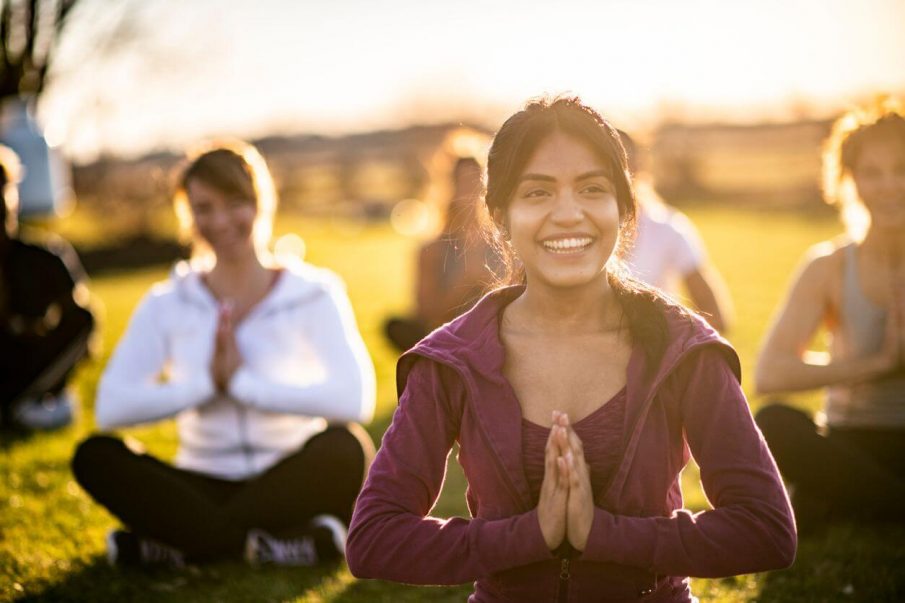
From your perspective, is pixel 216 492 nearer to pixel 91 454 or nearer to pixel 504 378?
pixel 91 454

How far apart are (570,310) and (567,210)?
0.99 ft

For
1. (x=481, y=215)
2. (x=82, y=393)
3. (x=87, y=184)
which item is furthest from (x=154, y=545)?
(x=87, y=184)

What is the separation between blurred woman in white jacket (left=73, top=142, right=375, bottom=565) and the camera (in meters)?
4.51

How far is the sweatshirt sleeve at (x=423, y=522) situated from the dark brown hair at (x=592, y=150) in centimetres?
51

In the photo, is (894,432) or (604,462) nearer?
(604,462)

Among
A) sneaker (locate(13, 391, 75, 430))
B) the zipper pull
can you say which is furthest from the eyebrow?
sneaker (locate(13, 391, 75, 430))

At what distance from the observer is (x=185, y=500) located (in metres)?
4.39

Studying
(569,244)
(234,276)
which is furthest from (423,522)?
(234,276)

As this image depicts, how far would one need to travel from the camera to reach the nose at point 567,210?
2.48 meters

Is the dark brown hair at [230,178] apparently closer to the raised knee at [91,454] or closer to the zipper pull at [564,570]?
the raised knee at [91,454]

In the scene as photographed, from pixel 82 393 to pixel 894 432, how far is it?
23.1 feet

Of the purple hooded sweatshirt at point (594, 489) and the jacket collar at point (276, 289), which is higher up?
the jacket collar at point (276, 289)

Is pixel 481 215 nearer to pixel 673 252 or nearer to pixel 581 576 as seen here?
pixel 581 576

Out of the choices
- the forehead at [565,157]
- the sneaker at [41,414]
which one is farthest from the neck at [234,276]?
the sneaker at [41,414]
